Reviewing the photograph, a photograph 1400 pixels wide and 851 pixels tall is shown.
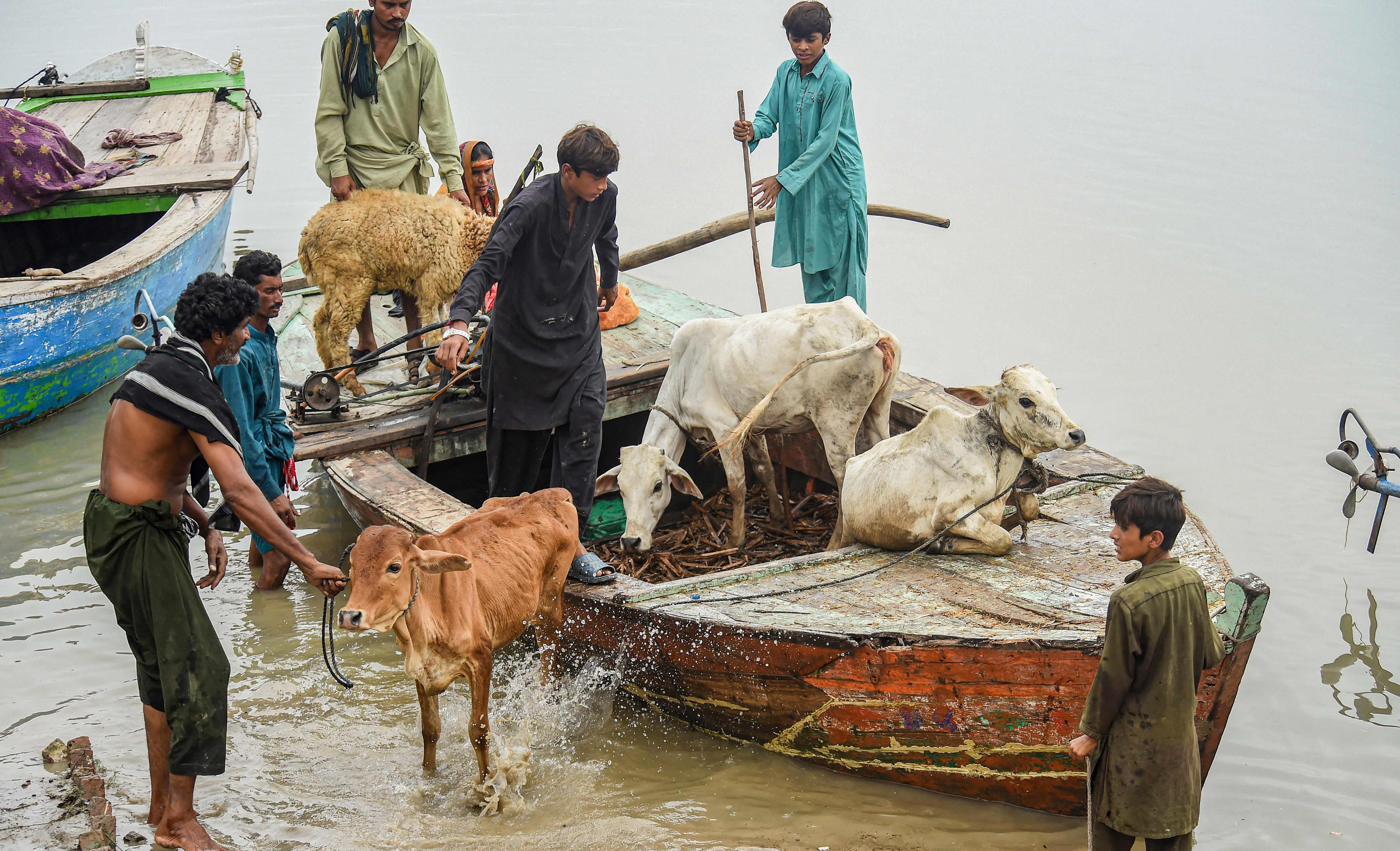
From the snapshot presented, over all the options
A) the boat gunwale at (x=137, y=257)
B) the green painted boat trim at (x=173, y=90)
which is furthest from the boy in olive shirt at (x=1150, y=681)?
the green painted boat trim at (x=173, y=90)

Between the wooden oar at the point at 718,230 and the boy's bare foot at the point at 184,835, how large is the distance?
14.1 feet

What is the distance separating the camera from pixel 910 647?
3.70 metres

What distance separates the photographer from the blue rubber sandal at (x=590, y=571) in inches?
174

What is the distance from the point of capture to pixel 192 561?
6320 millimetres

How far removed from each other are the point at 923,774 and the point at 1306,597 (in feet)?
11.2

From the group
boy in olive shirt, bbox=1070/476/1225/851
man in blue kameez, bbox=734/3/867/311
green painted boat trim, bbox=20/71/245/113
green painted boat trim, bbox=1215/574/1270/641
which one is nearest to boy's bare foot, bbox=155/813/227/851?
boy in olive shirt, bbox=1070/476/1225/851

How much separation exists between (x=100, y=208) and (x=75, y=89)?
12.6 ft

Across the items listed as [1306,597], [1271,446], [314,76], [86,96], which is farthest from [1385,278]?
[314,76]

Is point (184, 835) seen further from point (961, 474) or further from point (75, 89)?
point (75, 89)

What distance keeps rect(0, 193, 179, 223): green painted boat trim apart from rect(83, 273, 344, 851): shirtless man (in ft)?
19.7

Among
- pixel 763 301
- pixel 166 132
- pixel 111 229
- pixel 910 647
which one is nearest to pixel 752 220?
pixel 763 301

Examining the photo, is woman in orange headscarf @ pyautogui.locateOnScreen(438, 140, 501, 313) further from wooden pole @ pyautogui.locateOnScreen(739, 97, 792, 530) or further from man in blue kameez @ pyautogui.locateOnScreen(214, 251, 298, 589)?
man in blue kameez @ pyautogui.locateOnScreen(214, 251, 298, 589)

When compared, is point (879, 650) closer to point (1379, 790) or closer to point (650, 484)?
point (650, 484)

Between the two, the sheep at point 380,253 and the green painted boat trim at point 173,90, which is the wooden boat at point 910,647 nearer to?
the sheep at point 380,253
